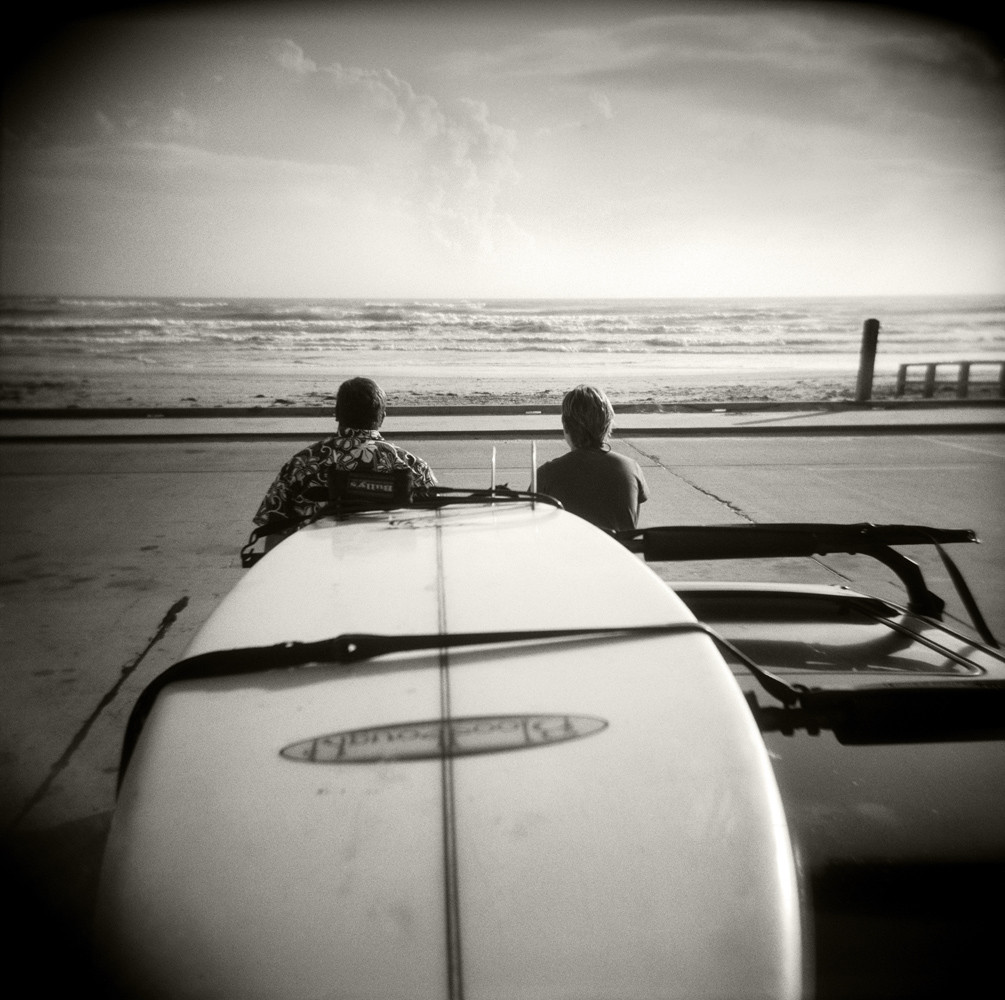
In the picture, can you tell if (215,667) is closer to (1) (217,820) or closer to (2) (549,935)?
(1) (217,820)

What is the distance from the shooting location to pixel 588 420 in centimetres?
454

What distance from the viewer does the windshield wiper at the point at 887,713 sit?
1.87m

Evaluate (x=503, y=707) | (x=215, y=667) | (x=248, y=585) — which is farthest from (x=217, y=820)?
(x=248, y=585)

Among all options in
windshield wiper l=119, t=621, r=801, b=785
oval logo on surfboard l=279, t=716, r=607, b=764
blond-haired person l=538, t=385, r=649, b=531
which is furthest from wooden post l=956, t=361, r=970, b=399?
oval logo on surfboard l=279, t=716, r=607, b=764

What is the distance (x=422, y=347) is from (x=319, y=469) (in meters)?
35.0

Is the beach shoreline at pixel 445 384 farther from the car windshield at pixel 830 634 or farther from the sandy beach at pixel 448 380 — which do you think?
the car windshield at pixel 830 634

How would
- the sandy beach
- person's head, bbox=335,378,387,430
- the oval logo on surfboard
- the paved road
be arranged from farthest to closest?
the sandy beach → person's head, bbox=335,378,387,430 → the paved road → the oval logo on surfboard

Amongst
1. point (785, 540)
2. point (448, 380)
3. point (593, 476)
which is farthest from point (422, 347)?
point (785, 540)

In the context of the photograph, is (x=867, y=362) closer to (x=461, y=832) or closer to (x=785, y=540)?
(x=785, y=540)

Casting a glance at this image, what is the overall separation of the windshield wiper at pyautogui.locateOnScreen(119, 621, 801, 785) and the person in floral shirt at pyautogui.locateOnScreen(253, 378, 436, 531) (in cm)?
187

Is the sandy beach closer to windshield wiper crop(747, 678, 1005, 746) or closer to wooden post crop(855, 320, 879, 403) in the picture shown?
wooden post crop(855, 320, 879, 403)

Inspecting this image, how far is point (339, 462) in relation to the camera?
393 cm

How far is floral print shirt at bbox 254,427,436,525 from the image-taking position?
384cm

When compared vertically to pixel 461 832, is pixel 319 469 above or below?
above
